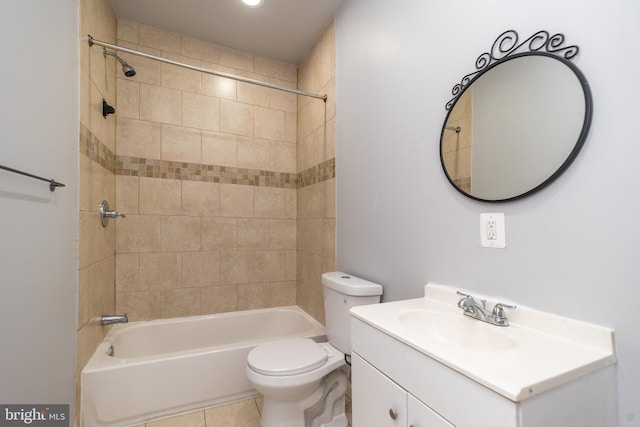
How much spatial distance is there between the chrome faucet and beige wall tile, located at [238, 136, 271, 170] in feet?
6.49

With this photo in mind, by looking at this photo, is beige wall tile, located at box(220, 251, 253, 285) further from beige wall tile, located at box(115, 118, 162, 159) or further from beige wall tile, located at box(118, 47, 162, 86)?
beige wall tile, located at box(118, 47, 162, 86)

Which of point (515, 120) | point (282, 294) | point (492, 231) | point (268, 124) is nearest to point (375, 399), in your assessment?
point (492, 231)

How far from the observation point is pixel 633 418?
667 mm

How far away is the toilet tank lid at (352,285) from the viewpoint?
1.47 meters

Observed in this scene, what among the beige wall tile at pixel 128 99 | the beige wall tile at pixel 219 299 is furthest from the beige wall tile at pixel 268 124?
the beige wall tile at pixel 219 299

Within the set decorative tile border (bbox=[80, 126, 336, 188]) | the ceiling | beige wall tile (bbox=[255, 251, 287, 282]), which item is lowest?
beige wall tile (bbox=[255, 251, 287, 282])

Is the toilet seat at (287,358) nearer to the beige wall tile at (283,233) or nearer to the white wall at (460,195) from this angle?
the white wall at (460,195)

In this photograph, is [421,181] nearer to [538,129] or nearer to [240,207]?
[538,129]

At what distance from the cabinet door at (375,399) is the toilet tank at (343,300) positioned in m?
0.48

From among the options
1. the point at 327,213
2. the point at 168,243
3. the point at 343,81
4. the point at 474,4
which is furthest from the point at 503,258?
the point at 168,243

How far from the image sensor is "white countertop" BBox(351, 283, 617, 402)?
0.56 meters

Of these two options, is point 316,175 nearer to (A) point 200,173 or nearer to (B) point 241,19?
(A) point 200,173

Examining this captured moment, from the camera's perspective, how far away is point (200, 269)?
2283 mm

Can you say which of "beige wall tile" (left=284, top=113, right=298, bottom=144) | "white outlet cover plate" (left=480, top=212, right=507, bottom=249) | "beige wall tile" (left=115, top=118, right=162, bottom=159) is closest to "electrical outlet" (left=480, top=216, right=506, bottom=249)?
"white outlet cover plate" (left=480, top=212, right=507, bottom=249)
